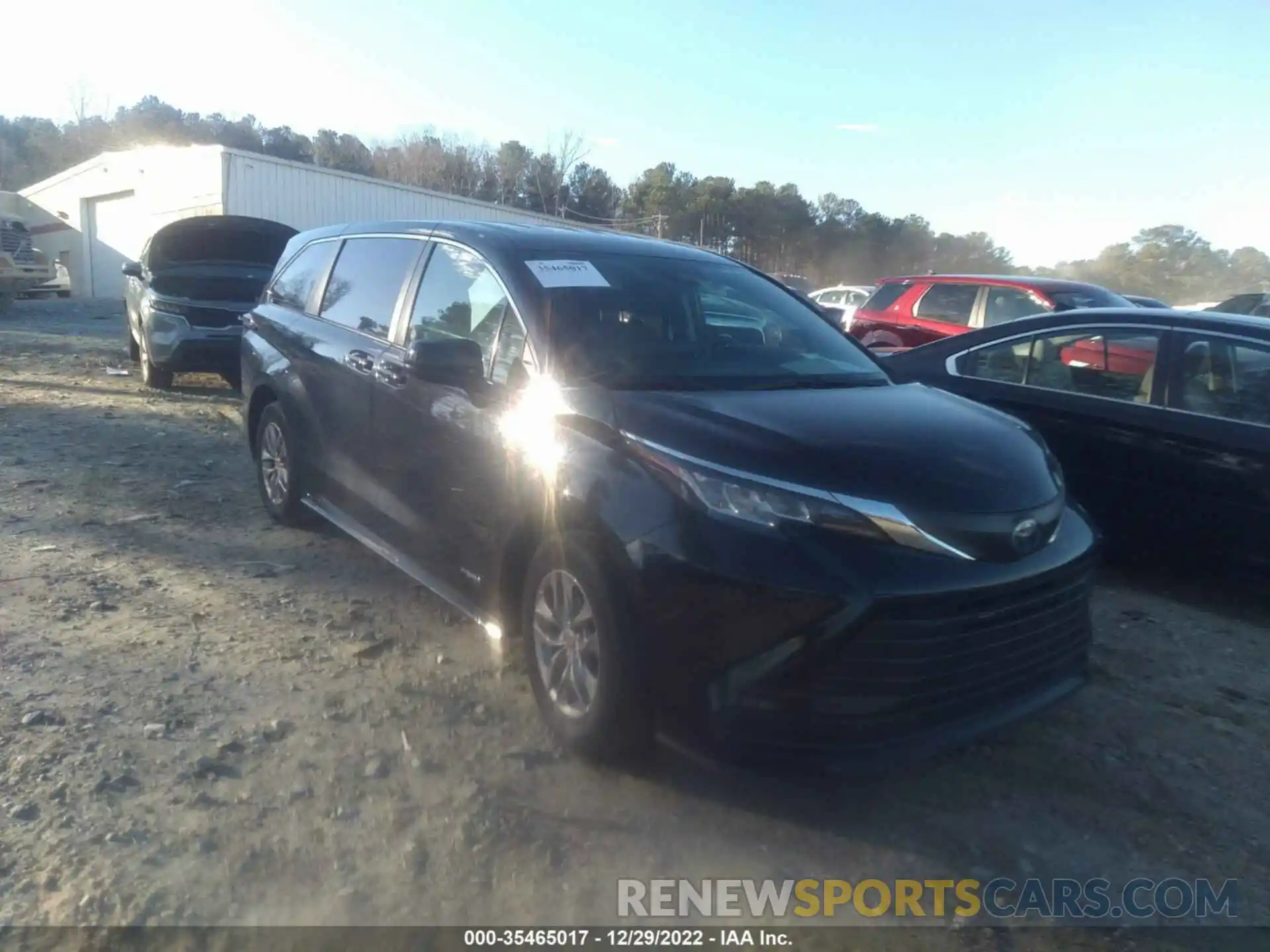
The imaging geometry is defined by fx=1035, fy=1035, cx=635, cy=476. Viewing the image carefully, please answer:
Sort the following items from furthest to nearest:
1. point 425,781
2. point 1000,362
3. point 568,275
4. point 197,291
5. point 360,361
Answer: point 197,291, point 1000,362, point 360,361, point 568,275, point 425,781

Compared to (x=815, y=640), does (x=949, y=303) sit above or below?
above

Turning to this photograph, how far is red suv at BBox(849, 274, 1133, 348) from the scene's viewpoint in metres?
10.5

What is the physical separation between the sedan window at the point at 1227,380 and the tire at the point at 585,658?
3.54m

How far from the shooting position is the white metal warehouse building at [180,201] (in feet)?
79.0

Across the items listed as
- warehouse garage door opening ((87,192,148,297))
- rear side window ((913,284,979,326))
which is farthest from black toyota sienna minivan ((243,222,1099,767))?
warehouse garage door opening ((87,192,148,297))

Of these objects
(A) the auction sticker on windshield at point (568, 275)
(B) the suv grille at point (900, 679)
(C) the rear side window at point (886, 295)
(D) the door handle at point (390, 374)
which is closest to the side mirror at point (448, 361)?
(A) the auction sticker on windshield at point (568, 275)

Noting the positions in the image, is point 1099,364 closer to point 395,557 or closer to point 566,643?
point 566,643

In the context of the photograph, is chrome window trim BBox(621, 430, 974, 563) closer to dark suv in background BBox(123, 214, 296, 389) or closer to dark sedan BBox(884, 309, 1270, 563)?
dark sedan BBox(884, 309, 1270, 563)

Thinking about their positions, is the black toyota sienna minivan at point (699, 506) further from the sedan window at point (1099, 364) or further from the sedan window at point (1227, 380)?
the sedan window at point (1227, 380)

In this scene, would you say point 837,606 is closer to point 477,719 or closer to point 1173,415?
point 477,719

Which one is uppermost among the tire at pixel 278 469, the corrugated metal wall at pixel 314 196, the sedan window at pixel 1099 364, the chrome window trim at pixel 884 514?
the corrugated metal wall at pixel 314 196

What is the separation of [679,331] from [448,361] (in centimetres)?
94

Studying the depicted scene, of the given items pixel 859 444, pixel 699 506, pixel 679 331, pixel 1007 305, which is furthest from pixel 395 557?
pixel 1007 305

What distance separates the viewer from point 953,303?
11141mm
